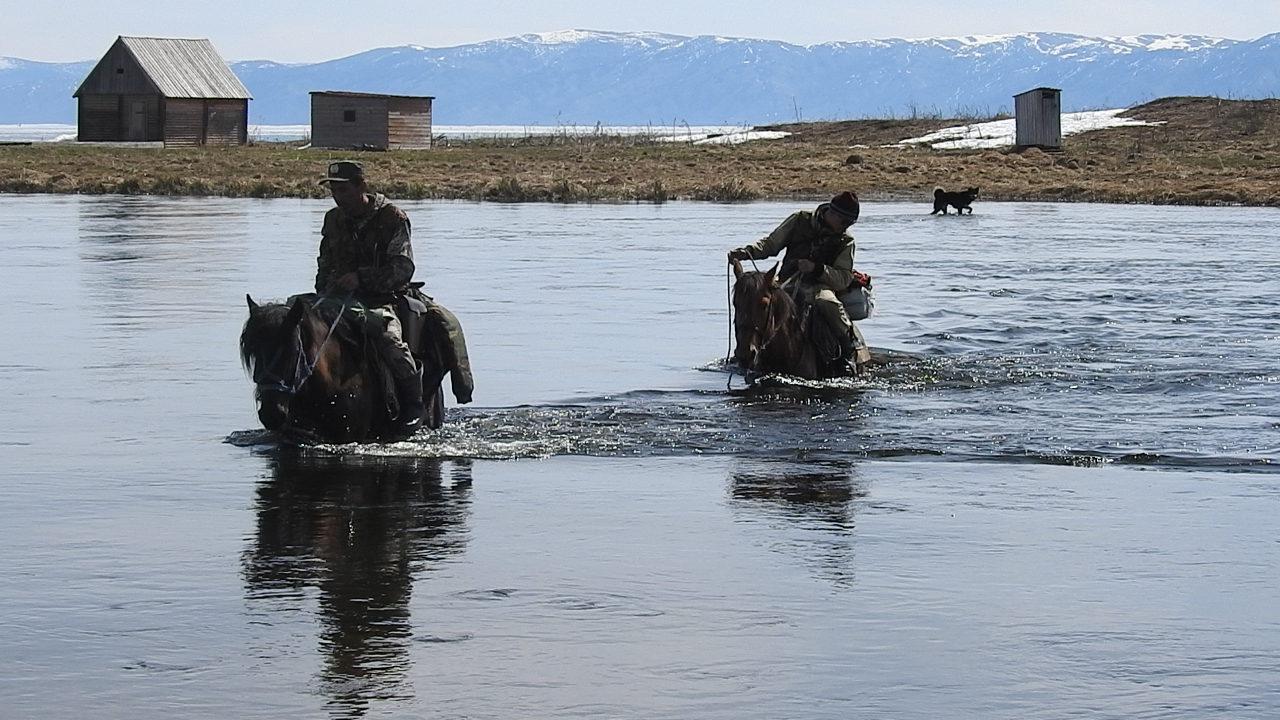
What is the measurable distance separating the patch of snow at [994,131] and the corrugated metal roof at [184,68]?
28.3 metres

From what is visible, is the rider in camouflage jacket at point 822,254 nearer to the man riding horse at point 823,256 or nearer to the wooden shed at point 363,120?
the man riding horse at point 823,256

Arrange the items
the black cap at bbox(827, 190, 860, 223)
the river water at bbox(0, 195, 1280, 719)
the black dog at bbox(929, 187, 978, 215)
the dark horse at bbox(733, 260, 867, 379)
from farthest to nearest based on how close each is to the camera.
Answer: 1. the black dog at bbox(929, 187, 978, 215)
2. the black cap at bbox(827, 190, 860, 223)
3. the dark horse at bbox(733, 260, 867, 379)
4. the river water at bbox(0, 195, 1280, 719)

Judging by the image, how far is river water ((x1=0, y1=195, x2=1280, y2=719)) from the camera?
21.4ft

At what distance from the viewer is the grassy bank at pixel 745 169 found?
2056 inches

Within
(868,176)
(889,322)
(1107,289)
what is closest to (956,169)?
(868,176)

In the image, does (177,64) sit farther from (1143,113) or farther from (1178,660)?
(1178,660)

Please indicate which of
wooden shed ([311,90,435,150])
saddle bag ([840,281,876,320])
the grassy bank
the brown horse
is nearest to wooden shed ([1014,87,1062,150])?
the grassy bank

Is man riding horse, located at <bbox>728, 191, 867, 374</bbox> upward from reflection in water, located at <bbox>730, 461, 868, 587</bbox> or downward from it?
upward

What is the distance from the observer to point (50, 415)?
1280 centimetres

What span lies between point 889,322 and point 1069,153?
163 ft

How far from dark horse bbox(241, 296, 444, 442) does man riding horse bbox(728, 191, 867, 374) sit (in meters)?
3.52

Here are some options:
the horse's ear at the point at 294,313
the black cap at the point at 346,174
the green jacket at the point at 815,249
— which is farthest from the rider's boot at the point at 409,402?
the green jacket at the point at 815,249

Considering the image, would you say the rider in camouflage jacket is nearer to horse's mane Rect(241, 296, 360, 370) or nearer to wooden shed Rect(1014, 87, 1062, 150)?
horse's mane Rect(241, 296, 360, 370)

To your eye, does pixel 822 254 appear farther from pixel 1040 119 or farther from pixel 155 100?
pixel 155 100
